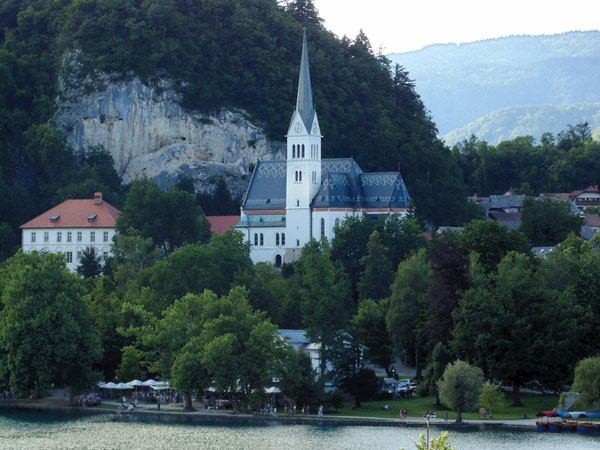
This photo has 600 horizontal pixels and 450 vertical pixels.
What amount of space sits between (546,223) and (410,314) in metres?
50.1

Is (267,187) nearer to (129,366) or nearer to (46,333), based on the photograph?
(129,366)

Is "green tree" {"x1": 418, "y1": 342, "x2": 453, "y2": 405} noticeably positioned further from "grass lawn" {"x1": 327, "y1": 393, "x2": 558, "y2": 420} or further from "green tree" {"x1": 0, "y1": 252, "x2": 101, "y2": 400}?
"green tree" {"x1": 0, "y1": 252, "x2": 101, "y2": 400}

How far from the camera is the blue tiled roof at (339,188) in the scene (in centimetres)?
15175

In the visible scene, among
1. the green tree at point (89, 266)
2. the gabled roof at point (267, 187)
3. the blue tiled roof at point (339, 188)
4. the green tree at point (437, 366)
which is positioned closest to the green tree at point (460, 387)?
the green tree at point (437, 366)

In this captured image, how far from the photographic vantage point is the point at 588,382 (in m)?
86.9

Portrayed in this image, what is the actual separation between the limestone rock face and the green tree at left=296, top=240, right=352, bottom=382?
5994 centimetres

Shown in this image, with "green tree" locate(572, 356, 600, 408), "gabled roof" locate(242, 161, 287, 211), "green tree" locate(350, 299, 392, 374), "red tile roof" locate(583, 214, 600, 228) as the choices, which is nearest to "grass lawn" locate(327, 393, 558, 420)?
"green tree" locate(572, 356, 600, 408)

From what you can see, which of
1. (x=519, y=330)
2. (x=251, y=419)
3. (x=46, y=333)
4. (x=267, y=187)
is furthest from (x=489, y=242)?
(x=267, y=187)

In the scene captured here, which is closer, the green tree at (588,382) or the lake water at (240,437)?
the lake water at (240,437)

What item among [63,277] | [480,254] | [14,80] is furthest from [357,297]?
[14,80]

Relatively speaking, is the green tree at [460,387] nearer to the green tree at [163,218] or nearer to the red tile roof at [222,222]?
the green tree at [163,218]

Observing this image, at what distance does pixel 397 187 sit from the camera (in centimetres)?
15300

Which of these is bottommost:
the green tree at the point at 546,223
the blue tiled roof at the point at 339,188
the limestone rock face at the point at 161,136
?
the green tree at the point at 546,223

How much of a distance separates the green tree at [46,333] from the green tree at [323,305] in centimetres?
1442
